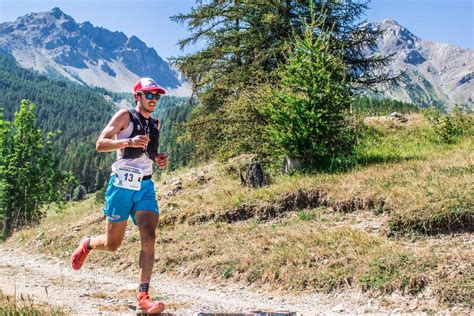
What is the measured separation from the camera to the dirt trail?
20.9ft

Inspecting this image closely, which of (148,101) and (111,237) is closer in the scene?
(148,101)

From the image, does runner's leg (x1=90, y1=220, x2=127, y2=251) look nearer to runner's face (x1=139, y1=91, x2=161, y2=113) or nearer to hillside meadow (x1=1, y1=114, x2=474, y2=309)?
runner's face (x1=139, y1=91, x2=161, y2=113)

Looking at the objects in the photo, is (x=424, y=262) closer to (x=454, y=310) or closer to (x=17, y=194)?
(x=454, y=310)

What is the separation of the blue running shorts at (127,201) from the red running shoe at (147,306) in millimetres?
1054

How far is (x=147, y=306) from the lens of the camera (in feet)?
18.0

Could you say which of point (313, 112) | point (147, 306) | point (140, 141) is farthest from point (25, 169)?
point (147, 306)

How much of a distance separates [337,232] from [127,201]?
434 centimetres

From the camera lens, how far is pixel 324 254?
7965 mm

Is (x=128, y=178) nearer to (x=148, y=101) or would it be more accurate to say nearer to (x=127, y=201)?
(x=127, y=201)

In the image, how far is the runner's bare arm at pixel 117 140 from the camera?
568cm

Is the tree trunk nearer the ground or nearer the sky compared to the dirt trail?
nearer the sky

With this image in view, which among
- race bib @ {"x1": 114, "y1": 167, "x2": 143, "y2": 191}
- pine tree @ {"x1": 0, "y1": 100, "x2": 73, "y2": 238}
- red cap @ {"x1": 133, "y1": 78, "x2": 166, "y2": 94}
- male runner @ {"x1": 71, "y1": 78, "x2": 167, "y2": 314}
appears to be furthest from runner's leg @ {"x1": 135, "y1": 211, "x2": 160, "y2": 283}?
pine tree @ {"x1": 0, "y1": 100, "x2": 73, "y2": 238}

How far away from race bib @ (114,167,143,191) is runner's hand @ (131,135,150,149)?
1.59 feet

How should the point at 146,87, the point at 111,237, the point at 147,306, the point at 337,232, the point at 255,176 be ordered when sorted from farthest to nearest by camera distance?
the point at 255,176
the point at 337,232
the point at 111,237
the point at 146,87
the point at 147,306
